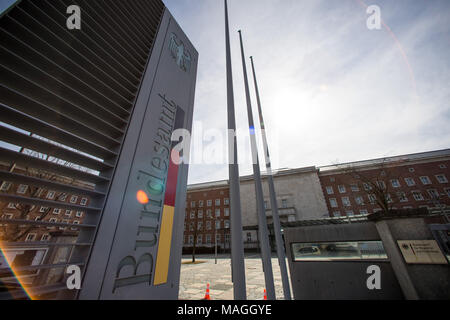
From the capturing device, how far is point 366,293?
229 inches

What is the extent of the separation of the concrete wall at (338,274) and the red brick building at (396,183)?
30.3 metres

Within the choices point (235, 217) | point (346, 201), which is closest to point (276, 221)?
point (235, 217)

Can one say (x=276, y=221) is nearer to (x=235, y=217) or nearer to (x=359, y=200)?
(x=235, y=217)

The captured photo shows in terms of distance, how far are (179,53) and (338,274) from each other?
853cm

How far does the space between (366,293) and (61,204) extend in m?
8.41

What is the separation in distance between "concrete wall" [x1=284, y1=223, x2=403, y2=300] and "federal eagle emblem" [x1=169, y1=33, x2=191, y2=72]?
7290 millimetres

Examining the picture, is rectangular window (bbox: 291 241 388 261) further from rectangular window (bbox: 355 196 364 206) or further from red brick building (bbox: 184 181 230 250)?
rectangular window (bbox: 355 196 364 206)

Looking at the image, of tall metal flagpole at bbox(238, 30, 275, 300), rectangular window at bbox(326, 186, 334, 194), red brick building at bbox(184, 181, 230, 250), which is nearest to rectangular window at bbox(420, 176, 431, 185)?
rectangular window at bbox(326, 186, 334, 194)

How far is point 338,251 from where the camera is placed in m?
6.55

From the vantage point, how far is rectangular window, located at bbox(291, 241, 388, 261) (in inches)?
235

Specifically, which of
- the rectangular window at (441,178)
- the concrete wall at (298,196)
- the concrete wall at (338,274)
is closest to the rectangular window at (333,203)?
the concrete wall at (298,196)
